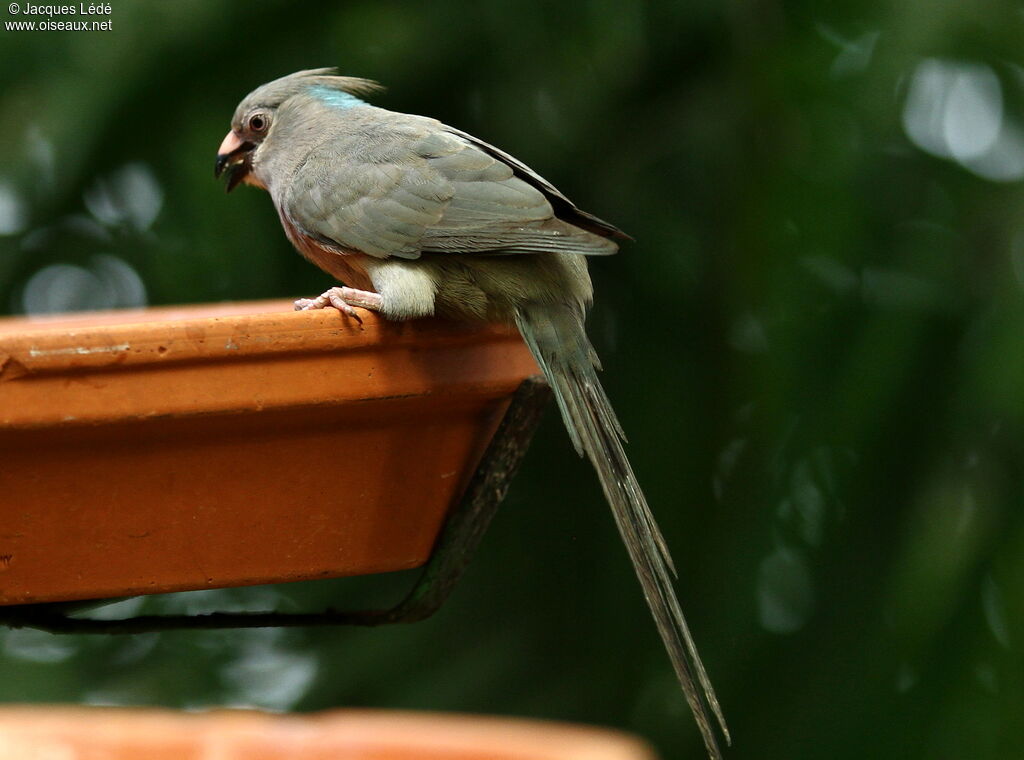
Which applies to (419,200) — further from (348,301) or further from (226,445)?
(226,445)

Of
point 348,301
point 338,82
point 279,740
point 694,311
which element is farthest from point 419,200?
point 694,311

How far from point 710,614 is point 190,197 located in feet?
5.10

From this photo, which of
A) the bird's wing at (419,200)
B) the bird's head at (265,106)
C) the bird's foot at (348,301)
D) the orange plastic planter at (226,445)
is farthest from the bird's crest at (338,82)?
the orange plastic planter at (226,445)

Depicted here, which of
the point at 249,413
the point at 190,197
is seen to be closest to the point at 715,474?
the point at 190,197

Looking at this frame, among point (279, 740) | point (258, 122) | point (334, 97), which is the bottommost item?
point (279, 740)

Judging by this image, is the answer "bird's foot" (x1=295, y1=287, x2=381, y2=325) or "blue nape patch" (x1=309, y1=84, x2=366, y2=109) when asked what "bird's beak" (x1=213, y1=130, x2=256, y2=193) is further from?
"bird's foot" (x1=295, y1=287, x2=381, y2=325)

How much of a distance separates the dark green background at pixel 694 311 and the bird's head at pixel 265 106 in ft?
1.19

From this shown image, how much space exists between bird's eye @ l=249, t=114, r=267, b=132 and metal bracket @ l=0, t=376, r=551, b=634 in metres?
1.03

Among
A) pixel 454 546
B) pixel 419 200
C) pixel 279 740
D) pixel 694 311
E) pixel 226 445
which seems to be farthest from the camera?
pixel 694 311

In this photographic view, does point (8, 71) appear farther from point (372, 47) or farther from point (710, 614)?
point (710, 614)

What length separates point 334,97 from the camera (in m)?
2.37

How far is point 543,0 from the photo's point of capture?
290 cm

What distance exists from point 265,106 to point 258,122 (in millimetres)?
35

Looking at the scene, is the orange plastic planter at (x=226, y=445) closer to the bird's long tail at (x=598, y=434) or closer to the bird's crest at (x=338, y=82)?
the bird's long tail at (x=598, y=434)
